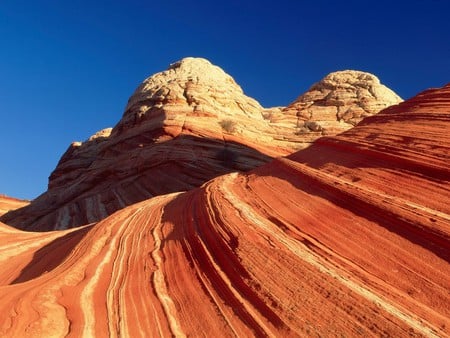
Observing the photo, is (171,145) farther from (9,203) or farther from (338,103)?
(338,103)

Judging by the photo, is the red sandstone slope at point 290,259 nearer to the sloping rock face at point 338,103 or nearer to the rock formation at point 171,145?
the rock formation at point 171,145

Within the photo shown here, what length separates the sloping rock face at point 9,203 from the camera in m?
31.8

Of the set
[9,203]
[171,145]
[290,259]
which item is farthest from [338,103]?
[290,259]

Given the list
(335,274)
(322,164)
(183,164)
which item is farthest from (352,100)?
(335,274)

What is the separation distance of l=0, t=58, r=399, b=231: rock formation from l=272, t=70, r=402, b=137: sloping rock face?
0.17 m

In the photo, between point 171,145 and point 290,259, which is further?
point 171,145

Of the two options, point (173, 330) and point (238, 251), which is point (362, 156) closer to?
point (238, 251)

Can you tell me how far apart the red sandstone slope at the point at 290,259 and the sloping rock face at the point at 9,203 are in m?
22.1

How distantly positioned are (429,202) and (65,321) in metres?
6.62

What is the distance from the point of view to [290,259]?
742 cm

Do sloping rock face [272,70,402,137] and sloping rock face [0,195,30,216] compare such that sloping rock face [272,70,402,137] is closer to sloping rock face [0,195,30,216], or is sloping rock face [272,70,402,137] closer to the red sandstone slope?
sloping rock face [0,195,30,216]

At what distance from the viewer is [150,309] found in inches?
277

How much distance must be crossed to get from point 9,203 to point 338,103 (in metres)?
28.6

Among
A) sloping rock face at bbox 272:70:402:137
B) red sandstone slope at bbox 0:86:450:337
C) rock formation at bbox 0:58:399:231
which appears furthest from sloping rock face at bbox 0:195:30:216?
sloping rock face at bbox 272:70:402:137
